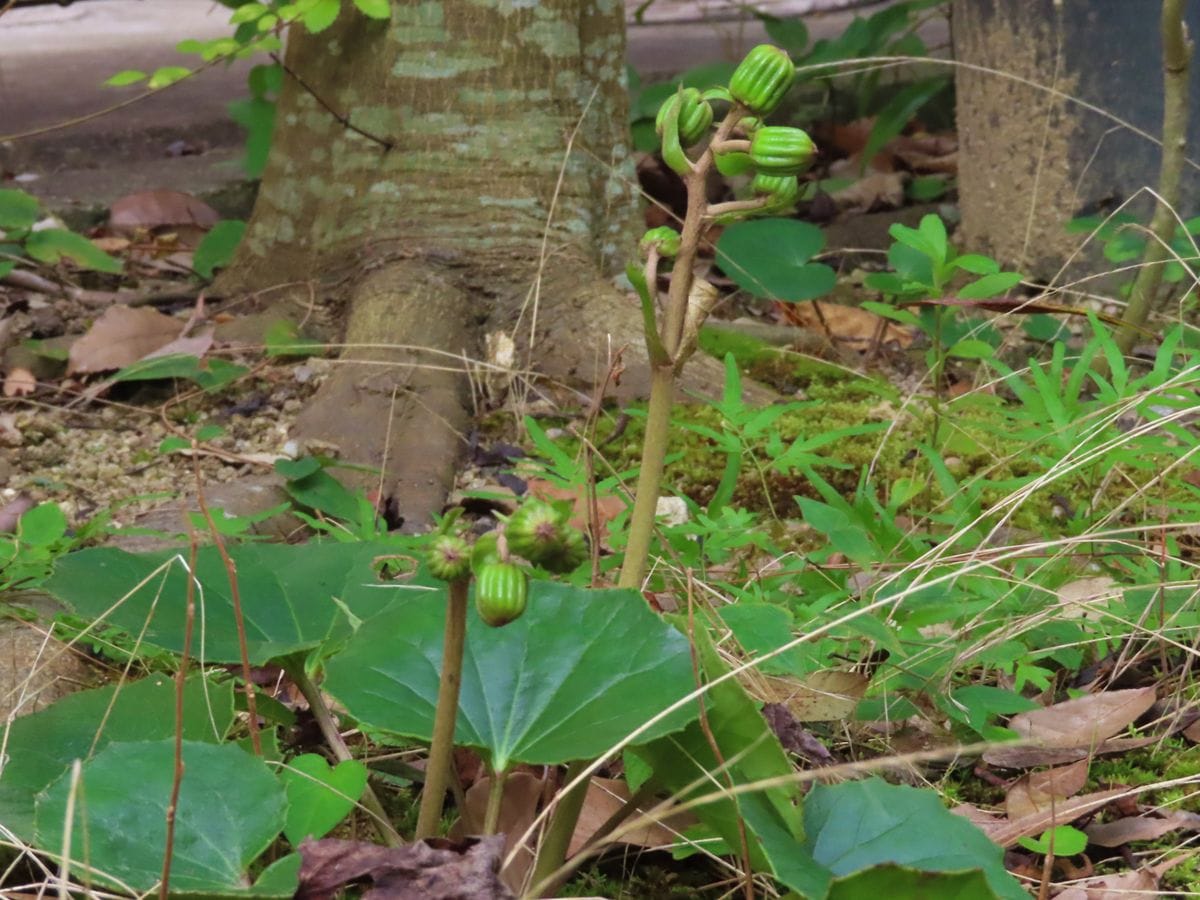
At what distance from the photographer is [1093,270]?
2.90 m

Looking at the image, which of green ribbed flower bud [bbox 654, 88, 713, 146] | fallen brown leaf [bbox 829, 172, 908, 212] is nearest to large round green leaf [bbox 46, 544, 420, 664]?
green ribbed flower bud [bbox 654, 88, 713, 146]

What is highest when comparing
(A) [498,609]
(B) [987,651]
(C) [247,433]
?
(A) [498,609]

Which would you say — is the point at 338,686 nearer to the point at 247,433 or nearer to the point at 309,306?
the point at 247,433

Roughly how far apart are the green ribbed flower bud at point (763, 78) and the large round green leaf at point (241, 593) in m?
0.54

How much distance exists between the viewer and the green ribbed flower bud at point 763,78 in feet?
2.76

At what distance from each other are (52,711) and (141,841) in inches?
10.2

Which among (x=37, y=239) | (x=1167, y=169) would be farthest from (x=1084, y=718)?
(x=37, y=239)

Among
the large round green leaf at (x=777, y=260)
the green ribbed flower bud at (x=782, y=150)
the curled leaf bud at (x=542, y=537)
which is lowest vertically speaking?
the large round green leaf at (x=777, y=260)

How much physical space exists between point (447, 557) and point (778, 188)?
13.8 inches

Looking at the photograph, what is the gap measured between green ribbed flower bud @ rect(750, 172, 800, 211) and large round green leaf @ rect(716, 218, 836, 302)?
168 centimetres

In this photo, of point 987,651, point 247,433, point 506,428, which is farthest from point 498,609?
point 247,433

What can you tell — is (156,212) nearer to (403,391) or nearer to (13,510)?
(403,391)

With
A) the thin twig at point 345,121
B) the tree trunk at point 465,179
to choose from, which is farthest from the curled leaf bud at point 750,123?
the thin twig at point 345,121

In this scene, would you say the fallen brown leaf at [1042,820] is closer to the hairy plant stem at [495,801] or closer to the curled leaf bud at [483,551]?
the hairy plant stem at [495,801]
